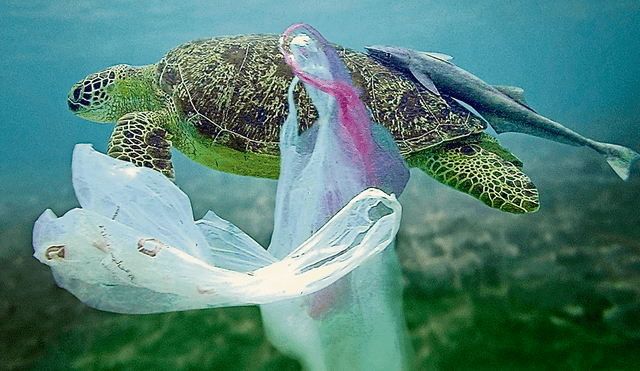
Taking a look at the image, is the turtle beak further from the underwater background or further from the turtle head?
the underwater background

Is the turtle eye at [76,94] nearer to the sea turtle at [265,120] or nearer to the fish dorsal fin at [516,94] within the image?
the sea turtle at [265,120]

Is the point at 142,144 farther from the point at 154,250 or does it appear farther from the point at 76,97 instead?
the point at 154,250

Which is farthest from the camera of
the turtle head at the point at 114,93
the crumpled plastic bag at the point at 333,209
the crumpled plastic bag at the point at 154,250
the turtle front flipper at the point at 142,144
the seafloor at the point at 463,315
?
the turtle head at the point at 114,93

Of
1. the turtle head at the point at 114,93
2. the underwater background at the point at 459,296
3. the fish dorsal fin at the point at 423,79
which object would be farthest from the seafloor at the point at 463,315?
the turtle head at the point at 114,93

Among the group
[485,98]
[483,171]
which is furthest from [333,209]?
[485,98]

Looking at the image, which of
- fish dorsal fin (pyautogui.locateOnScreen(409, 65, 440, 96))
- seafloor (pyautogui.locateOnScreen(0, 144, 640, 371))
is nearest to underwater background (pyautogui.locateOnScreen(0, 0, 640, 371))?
seafloor (pyautogui.locateOnScreen(0, 144, 640, 371))
